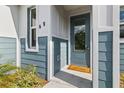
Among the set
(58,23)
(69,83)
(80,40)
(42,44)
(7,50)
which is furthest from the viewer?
(80,40)

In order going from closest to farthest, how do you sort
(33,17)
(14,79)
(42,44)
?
(14,79), (42,44), (33,17)

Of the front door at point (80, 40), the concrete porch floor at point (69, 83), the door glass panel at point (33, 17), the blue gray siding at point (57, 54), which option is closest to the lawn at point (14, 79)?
the concrete porch floor at point (69, 83)

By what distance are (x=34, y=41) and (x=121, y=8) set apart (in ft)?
8.56

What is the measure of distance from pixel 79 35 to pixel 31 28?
1780 mm

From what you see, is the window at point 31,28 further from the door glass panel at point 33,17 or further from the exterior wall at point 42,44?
the exterior wall at point 42,44

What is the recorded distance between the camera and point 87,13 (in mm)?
4578

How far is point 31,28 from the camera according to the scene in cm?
409

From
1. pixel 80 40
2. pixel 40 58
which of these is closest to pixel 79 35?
pixel 80 40

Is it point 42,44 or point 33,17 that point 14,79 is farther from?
point 33,17

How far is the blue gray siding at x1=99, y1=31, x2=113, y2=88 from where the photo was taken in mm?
2316

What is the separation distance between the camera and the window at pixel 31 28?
404 centimetres

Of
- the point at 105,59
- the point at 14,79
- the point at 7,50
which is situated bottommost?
the point at 14,79

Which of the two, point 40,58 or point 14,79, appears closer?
point 14,79

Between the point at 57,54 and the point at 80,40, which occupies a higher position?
the point at 80,40
